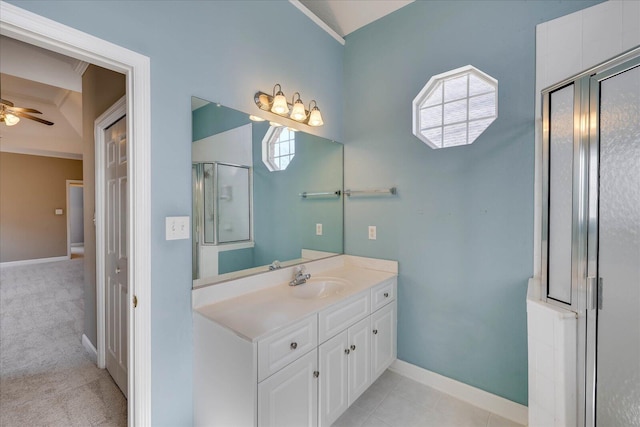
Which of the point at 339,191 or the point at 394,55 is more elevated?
the point at 394,55

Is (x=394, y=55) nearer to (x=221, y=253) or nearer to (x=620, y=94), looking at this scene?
(x=620, y=94)

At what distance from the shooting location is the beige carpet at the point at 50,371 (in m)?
1.70

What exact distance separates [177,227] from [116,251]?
101 centimetres

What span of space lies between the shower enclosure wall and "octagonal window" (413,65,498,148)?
55.3 inches

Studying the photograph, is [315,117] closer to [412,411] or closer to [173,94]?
[173,94]

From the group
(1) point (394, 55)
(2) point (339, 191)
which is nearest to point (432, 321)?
(2) point (339, 191)

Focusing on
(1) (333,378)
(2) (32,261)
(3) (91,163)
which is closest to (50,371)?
(3) (91,163)

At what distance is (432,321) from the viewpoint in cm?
205

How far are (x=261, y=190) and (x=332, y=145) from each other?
87 cm

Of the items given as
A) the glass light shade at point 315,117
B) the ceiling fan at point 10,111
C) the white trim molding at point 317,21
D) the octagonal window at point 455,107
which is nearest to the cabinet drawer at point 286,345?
the glass light shade at point 315,117

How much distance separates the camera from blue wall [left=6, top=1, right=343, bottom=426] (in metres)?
1.24

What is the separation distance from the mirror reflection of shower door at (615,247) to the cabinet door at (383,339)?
3.49ft

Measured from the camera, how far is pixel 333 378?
4.95 feet

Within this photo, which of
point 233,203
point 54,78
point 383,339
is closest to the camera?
point 233,203
